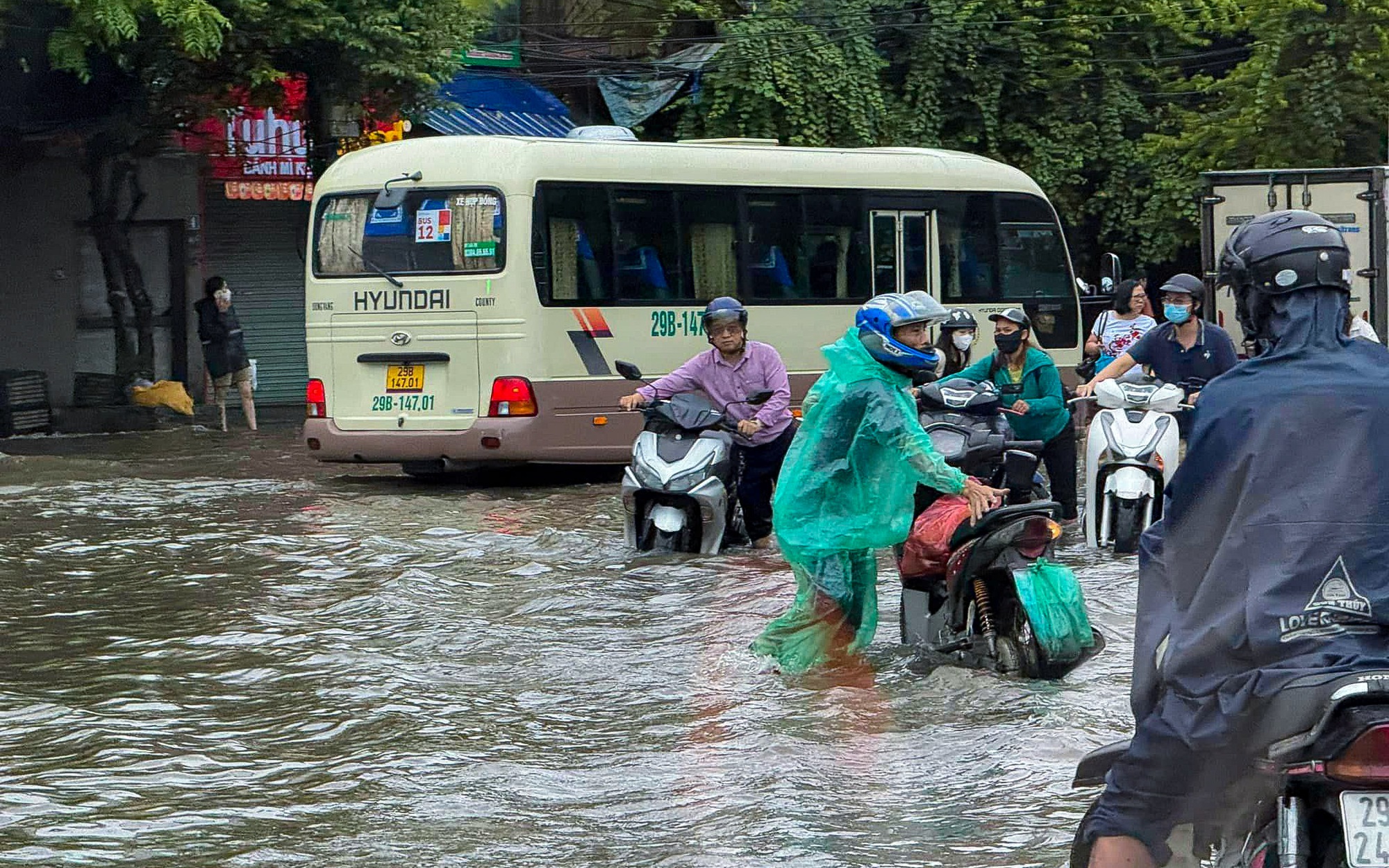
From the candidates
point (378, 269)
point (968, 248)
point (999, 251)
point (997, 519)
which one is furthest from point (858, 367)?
point (999, 251)

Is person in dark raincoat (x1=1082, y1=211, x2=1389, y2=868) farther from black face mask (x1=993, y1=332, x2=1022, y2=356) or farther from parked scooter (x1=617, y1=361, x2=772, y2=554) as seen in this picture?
black face mask (x1=993, y1=332, x2=1022, y2=356)

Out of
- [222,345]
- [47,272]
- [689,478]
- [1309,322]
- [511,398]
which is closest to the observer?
[1309,322]

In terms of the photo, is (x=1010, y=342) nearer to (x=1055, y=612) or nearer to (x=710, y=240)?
(x=1055, y=612)

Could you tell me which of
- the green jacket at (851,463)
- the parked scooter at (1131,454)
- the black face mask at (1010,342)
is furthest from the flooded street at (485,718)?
the black face mask at (1010,342)

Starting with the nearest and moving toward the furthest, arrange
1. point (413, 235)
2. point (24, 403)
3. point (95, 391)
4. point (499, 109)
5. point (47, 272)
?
1. point (413, 235)
2. point (24, 403)
3. point (95, 391)
4. point (47, 272)
5. point (499, 109)

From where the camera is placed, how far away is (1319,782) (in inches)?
126

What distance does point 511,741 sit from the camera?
6820 mm

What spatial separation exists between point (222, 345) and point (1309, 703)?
1916 centimetres

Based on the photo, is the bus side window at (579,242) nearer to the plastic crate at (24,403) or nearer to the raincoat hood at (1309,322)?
the plastic crate at (24,403)

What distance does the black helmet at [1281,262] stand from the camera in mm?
3428

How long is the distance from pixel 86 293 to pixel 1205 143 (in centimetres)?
1482

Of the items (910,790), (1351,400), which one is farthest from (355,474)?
(1351,400)

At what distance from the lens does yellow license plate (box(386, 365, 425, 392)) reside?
1506 cm

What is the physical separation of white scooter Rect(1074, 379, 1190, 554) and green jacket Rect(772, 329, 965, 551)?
3.73 metres
